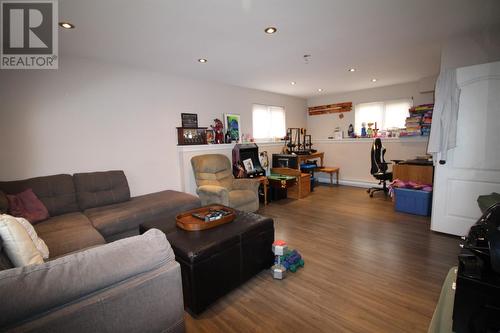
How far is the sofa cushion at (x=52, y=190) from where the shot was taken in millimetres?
2346

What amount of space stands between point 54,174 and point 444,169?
4707 mm

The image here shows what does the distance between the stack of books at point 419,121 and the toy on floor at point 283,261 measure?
3.93 meters

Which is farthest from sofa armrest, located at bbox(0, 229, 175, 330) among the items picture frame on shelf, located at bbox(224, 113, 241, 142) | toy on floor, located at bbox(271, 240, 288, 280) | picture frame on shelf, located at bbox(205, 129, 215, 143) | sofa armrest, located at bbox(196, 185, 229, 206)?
picture frame on shelf, located at bbox(224, 113, 241, 142)

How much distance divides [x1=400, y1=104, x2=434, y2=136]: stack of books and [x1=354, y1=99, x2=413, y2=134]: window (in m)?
0.48

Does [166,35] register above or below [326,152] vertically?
above

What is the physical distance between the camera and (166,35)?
231cm

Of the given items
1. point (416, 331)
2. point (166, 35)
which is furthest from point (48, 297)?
point (166, 35)

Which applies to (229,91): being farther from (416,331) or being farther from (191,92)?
(416,331)

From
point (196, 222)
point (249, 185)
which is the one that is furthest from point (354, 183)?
point (196, 222)

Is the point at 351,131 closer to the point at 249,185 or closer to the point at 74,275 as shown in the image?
the point at 249,185

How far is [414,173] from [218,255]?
12.5ft

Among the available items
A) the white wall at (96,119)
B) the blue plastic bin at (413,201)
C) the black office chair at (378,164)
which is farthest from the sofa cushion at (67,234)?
the black office chair at (378,164)

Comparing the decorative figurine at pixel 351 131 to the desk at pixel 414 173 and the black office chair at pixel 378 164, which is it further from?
the desk at pixel 414 173

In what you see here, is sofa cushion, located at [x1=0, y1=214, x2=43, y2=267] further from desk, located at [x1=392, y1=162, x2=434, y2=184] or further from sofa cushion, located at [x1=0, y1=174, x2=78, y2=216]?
desk, located at [x1=392, y1=162, x2=434, y2=184]
